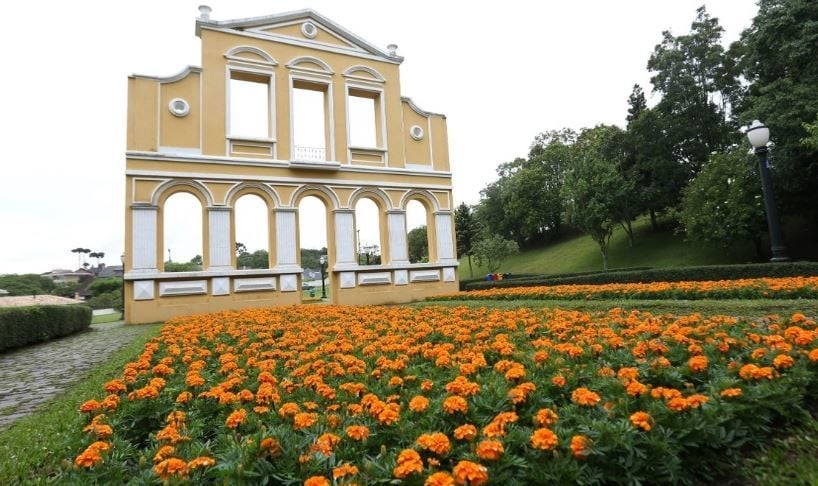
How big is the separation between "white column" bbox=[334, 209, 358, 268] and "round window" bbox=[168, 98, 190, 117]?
537 cm

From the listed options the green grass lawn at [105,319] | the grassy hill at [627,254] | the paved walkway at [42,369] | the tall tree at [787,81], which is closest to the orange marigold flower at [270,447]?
the paved walkway at [42,369]

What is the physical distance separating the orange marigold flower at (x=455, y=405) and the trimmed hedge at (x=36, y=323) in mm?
9742

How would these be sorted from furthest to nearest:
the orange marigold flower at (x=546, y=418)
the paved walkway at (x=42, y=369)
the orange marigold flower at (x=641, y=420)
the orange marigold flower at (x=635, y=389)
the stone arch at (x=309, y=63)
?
1. the stone arch at (x=309, y=63)
2. the paved walkway at (x=42, y=369)
3. the orange marigold flower at (x=635, y=389)
4. the orange marigold flower at (x=546, y=418)
5. the orange marigold flower at (x=641, y=420)

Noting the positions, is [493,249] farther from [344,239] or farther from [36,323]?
[36,323]

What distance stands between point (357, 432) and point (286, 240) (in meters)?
12.8

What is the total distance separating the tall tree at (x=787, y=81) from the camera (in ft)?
60.1

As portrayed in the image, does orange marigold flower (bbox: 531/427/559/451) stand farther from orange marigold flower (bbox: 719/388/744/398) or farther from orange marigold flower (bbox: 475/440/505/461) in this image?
orange marigold flower (bbox: 719/388/744/398)

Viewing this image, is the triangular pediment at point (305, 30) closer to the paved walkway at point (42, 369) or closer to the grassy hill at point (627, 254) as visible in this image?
the paved walkway at point (42, 369)

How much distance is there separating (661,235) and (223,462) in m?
35.8

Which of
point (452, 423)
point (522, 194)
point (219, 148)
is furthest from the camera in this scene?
point (522, 194)

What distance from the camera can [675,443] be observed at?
210 cm

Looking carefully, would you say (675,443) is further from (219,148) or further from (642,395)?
(219,148)

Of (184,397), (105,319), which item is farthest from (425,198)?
(105,319)

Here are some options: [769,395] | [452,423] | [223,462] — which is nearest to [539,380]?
[452,423]
